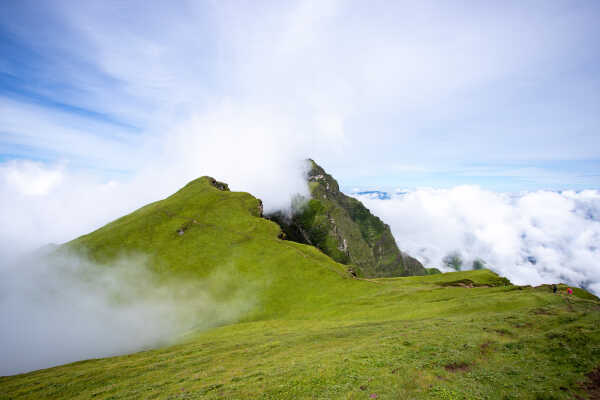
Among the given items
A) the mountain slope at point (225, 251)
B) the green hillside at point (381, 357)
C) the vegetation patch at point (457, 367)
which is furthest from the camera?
the mountain slope at point (225, 251)

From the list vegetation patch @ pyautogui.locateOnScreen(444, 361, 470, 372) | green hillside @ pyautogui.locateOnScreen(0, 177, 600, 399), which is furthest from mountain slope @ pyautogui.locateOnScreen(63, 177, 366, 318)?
vegetation patch @ pyautogui.locateOnScreen(444, 361, 470, 372)

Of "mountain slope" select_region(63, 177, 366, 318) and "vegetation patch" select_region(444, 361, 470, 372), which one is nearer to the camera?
"vegetation patch" select_region(444, 361, 470, 372)

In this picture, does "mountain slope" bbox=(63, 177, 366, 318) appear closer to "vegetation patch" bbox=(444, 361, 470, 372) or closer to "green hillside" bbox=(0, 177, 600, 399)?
"green hillside" bbox=(0, 177, 600, 399)

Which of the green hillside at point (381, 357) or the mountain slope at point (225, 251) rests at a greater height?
the mountain slope at point (225, 251)

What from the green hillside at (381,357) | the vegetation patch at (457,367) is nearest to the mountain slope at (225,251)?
the green hillside at (381,357)

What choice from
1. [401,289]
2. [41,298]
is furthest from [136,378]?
[41,298]

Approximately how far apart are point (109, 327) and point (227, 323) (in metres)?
34.9

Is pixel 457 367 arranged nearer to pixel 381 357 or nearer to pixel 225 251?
pixel 381 357

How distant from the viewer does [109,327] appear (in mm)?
77750

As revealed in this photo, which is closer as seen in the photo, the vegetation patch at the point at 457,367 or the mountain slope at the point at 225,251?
the vegetation patch at the point at 457,367

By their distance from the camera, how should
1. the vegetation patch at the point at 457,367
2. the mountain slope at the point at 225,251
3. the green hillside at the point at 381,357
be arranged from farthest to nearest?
1. the mountain slope at the point at 225,251
2. the vegetation patch at the point at 457,367
3. the green hillside at the point at 381,357

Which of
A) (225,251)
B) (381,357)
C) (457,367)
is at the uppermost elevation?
(225,251)

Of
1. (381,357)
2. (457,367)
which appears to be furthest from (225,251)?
(457,367)

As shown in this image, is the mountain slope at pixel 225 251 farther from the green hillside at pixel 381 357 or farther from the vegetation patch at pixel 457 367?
the vegetation patch at pixel 457 367
